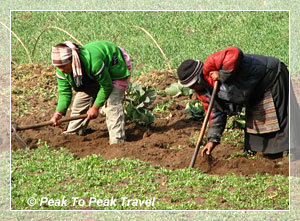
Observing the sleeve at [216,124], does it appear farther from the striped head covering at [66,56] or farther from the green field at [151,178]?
the striped head covering at [66,56]

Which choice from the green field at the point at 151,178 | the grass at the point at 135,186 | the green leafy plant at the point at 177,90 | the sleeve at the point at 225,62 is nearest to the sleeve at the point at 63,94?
the green field at the point at 151,178

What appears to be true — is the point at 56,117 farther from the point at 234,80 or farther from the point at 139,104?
the point at 234,80

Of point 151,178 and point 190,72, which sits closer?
point 190,72

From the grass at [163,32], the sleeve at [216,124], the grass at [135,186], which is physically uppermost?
the grass at [163,32]

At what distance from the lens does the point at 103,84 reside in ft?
21.8

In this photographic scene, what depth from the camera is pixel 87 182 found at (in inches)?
235

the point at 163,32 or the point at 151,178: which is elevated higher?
the point at 163,32

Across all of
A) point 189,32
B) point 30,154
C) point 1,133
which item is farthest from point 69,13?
point 30,154

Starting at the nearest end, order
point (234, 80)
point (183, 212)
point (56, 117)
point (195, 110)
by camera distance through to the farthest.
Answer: point (183, 212)
point (234, 80)
point (56, 117)
point (195, 110)

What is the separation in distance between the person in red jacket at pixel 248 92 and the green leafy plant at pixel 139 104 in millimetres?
1431

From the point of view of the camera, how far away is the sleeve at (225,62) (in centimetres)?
561

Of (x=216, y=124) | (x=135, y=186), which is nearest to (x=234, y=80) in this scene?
(x=216, y=124)

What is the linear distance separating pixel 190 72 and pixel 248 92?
624 mm

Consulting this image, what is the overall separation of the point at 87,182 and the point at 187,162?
3.74 feet
